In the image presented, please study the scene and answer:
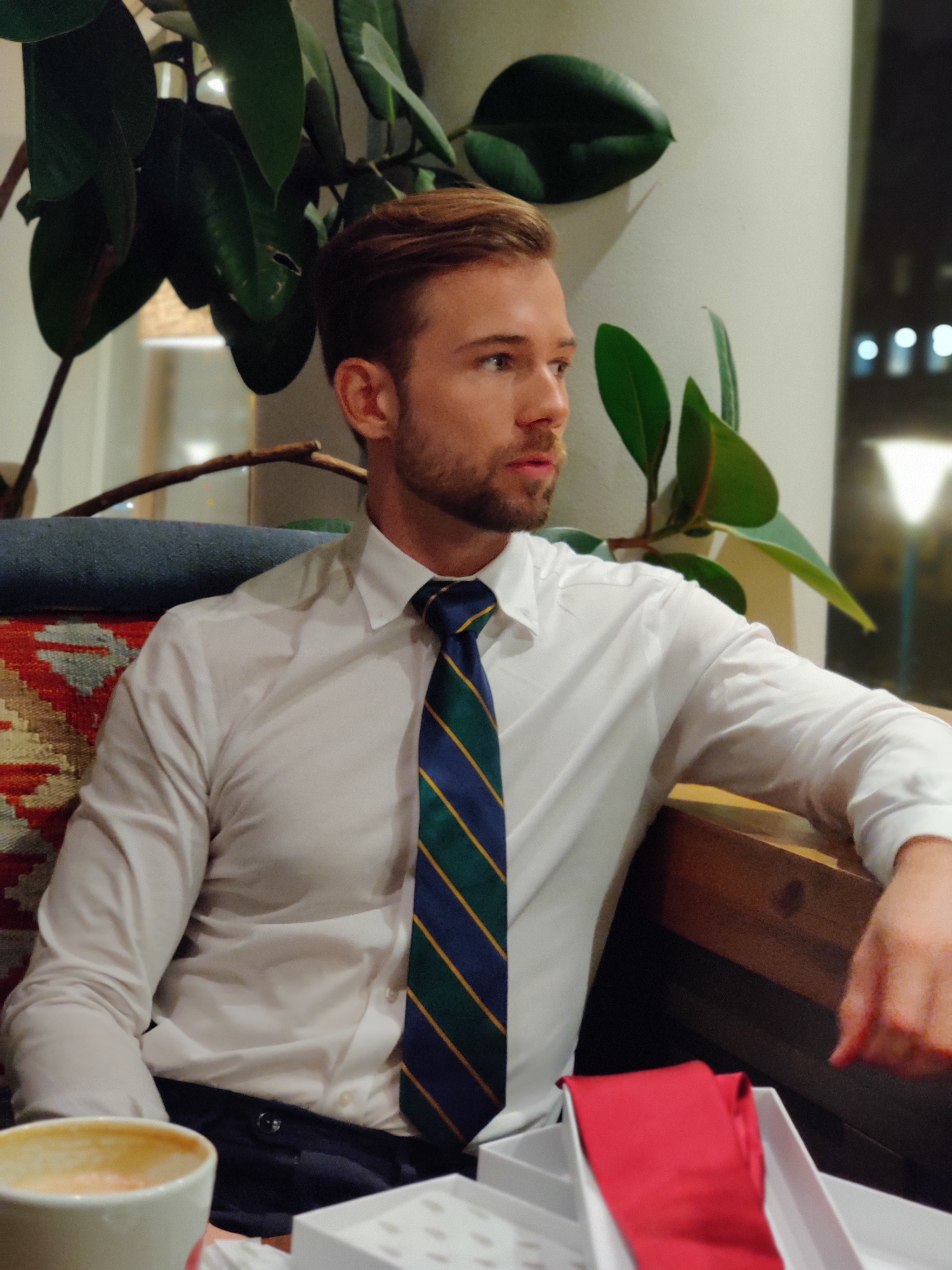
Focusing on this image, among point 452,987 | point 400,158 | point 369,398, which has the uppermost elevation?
point 400,158

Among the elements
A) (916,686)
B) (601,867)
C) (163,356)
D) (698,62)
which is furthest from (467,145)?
(163,356)

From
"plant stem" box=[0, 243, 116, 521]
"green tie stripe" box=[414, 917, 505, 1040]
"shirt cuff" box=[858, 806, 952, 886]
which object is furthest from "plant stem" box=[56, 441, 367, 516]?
"shirt cuff" box=[858, 806, 952, 886]

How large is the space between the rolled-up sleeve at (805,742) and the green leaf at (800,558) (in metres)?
0.54

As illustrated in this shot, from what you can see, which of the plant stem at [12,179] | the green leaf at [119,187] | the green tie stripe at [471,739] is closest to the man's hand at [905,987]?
the green tie stripe at [471,739]

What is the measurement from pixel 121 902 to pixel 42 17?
2.77ft

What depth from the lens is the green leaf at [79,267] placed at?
1.84 meters

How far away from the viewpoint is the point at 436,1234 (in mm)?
462

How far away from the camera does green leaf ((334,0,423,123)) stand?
174 cm

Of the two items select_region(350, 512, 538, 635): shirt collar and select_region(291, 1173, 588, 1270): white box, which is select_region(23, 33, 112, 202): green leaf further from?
select_region(291, 1173, 588, 1270): white box

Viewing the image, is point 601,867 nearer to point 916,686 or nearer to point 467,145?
point 467,145

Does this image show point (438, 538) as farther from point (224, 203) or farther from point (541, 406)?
point (224, 203)

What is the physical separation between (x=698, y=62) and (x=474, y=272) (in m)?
0.98

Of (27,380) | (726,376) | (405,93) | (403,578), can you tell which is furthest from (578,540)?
(27,380)

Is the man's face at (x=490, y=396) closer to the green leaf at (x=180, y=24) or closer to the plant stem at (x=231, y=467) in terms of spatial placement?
the plant stem at (x=231, y=467)
